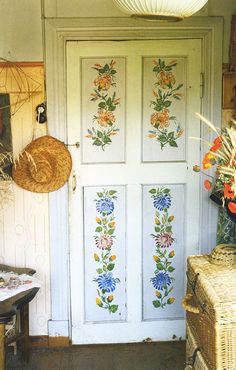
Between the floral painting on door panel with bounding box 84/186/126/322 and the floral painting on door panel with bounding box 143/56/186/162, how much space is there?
0.40 meters

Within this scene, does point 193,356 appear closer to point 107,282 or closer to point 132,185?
point 107,282

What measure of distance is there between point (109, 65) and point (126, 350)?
2.00 meters

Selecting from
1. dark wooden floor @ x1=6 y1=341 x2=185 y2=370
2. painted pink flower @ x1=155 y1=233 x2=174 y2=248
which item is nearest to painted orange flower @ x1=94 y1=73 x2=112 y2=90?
painted pink flower @ x1=155 y1=233 x2=174 y2=248

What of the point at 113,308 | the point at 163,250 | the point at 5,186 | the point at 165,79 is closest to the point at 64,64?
the point at 165,79

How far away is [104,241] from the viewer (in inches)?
157

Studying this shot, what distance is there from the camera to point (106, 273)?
159 inches

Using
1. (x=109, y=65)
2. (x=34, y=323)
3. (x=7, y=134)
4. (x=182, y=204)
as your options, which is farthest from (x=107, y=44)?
(x=34, y=323)

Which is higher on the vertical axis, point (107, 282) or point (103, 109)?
point (103, 109)

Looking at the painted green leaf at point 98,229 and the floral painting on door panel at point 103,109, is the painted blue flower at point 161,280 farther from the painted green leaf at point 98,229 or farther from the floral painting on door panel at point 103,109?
the floral painting on door panel at point 103,109

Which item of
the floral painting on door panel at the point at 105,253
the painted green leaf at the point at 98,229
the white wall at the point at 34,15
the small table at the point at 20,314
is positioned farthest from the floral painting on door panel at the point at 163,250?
the white wall at the point at 34,15

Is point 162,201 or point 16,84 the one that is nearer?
point 16,84

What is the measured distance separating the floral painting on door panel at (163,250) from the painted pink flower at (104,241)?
0.82 ft

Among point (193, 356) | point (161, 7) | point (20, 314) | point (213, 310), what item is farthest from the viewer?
point (20, 314)

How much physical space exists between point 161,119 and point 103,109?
0.41 metres
